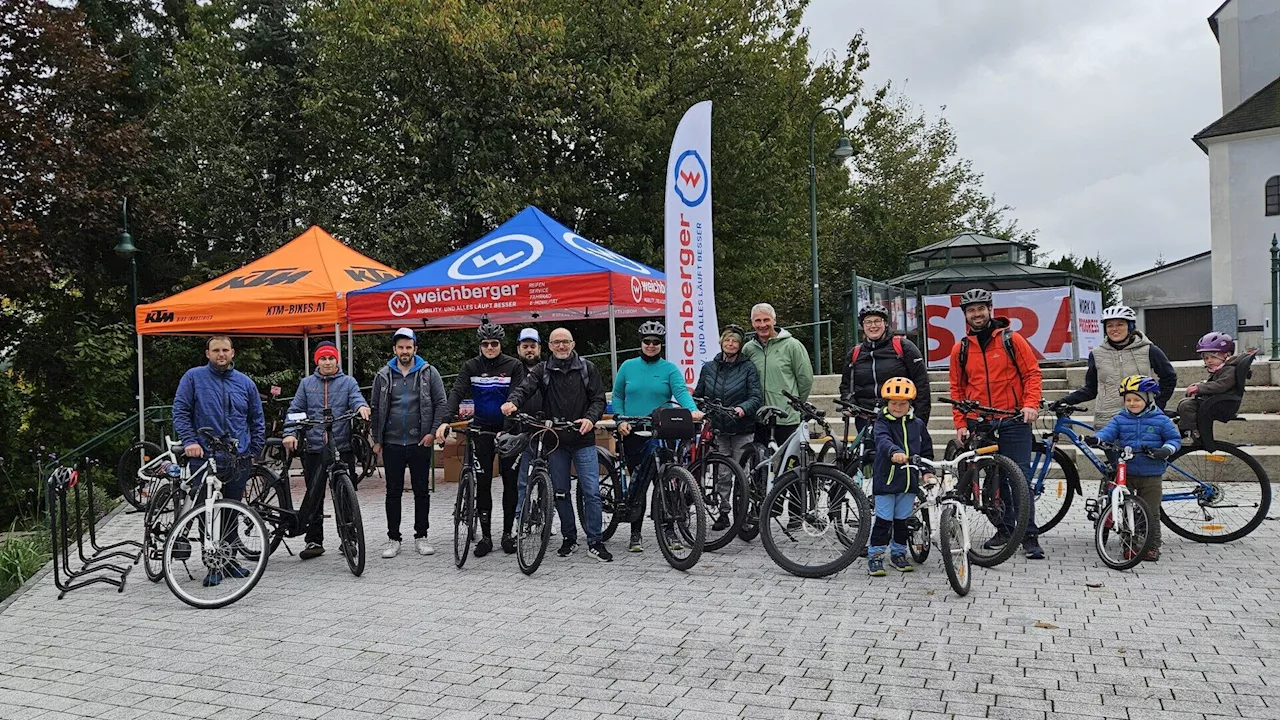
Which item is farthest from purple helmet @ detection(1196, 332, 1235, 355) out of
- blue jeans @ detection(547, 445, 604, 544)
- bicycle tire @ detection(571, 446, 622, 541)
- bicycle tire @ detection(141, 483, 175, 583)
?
bicycle tire @ detection(141, 483, 175, 583)

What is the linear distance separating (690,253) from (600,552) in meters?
3.73

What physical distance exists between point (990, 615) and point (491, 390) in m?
3.91

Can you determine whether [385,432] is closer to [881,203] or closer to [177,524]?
[177,524]

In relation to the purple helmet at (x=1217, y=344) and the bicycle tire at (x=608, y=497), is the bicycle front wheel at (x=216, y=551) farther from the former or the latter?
the purple helmet at (x=1217, y=344)

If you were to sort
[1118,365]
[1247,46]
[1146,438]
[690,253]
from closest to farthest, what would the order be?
[1146,438]
[1118,365]
[690,253]
[1247,46]

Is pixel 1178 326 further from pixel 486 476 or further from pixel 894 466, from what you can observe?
pixel 486 476

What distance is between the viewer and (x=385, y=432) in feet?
24.4

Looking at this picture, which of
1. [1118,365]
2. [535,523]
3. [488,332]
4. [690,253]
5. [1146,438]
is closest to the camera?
[1146,438]

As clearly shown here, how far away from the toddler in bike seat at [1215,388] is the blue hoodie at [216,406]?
6808mm

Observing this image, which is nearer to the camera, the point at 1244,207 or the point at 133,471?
the point at 133,471

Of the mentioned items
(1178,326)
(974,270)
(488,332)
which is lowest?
(488,332)

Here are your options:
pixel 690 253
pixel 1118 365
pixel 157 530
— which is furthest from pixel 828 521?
pixel 157 530

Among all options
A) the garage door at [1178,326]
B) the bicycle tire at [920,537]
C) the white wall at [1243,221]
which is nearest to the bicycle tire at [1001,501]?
the bicycle tire at [920,537]

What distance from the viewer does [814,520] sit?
6332 mm
